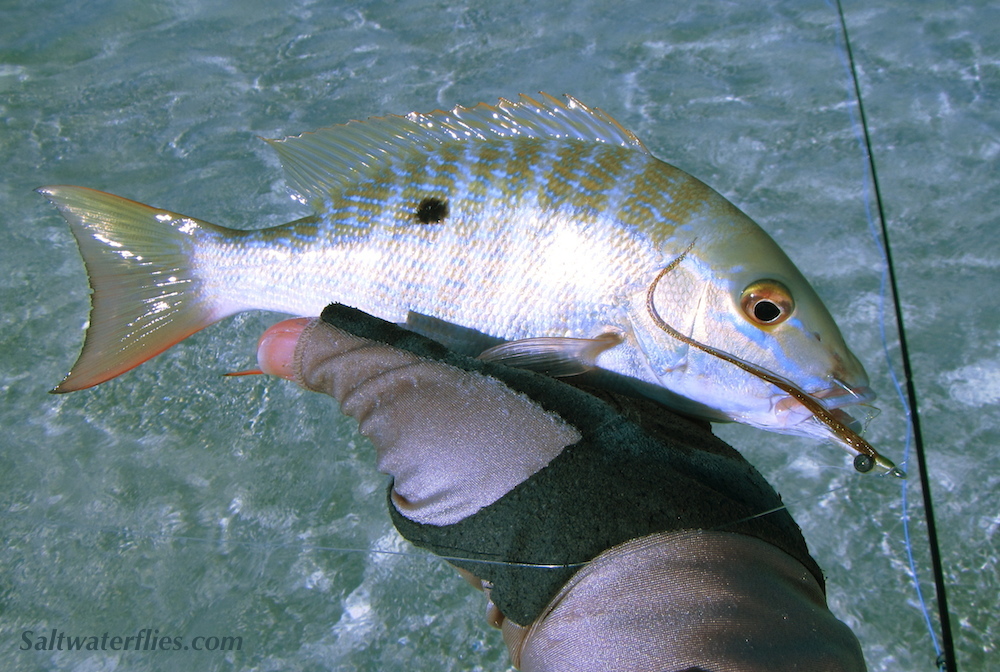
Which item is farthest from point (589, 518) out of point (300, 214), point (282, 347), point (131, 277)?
point (300, 214)

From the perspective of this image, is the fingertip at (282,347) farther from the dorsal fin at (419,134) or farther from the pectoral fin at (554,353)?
the pectoral fin at (554,353)

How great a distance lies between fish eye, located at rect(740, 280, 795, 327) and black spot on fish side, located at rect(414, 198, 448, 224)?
78 centimetres

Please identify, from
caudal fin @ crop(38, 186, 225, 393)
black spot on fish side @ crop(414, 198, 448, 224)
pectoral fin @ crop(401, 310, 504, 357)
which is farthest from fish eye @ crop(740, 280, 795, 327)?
caudal fin @ crop(38, 186, 225, 393)

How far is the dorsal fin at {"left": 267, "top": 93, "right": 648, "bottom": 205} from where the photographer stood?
1789mm

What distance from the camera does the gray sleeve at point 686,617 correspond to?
119cm

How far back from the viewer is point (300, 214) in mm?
3533

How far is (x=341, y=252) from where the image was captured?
182cm

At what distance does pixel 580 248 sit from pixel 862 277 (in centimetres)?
231

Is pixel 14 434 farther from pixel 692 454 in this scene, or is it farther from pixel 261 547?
pixel 692 454

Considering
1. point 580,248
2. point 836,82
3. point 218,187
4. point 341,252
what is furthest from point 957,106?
point 218,187

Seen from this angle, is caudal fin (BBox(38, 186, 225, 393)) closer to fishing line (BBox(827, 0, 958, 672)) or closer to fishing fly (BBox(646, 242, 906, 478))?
fishing fly (BBox(646, 242, 906, 478))

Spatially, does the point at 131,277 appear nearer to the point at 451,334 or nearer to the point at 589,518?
the point at 451,334

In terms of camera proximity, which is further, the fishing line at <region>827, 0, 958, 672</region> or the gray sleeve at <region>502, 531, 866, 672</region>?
the fishing line at <region>827, 0, 958, 672</region>

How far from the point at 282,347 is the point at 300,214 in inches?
73.6
